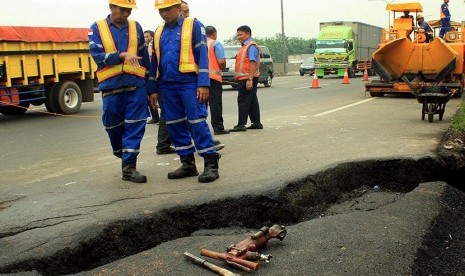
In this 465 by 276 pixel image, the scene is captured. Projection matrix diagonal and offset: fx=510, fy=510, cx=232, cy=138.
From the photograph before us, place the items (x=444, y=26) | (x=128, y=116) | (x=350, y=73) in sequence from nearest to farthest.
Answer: (x=128, y=116), (x=444, y=26), (x=350, y=73)

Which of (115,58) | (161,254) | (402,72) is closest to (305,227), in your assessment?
(161,254)

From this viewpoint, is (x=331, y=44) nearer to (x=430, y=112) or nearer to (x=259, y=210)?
(x=430, y=112)

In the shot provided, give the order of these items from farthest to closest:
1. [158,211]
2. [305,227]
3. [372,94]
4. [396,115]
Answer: [372,94], [396,115], [158,211], [305,227]

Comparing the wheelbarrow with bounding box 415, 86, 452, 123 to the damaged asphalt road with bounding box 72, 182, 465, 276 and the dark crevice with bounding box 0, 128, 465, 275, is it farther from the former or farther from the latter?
the damaged asphalt road with bounding box 72, 182, 465, 276

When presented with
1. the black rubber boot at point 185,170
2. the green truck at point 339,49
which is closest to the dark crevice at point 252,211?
the black rubber boot at point 185,170

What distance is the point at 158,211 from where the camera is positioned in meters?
3.90

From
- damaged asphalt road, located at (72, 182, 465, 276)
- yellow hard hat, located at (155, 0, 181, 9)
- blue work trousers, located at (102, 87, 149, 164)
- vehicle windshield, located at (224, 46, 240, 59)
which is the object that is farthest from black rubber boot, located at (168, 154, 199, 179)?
vehicle windshield, located at (224, 46, 240, 59)

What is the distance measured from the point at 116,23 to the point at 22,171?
2.30m

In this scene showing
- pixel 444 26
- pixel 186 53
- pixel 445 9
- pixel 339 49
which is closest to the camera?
pixel 186 53

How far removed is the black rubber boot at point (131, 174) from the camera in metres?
5.01

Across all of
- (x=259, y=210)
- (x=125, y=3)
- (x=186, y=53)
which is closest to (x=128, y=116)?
(x=186, y=53)

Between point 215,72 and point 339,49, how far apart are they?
76.0ft

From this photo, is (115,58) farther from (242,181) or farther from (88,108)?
(88,108)

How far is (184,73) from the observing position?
4.88 meters
